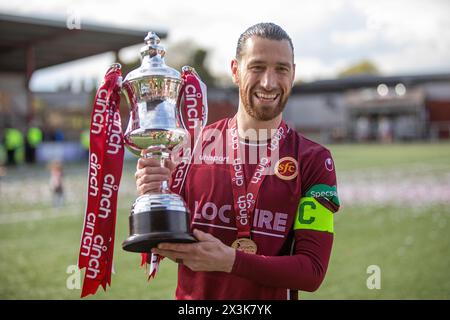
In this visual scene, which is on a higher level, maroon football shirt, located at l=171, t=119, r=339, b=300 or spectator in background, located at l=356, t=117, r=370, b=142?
spectator in background, located at l=356, t=117, r=370, b=142

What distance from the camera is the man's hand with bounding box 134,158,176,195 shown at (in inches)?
84.8

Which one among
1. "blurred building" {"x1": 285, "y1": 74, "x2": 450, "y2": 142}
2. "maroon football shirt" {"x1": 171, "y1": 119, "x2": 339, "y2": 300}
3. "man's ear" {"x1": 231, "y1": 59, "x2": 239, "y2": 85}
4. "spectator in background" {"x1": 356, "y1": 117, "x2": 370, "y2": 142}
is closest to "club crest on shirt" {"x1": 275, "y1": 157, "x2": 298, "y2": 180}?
"maroon football shirt" {"x1": 171, "y1": 119, "x2": 339, "y2": 300}

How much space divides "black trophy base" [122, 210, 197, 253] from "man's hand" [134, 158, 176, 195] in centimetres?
18

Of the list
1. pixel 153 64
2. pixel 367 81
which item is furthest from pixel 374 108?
pixel 153 64

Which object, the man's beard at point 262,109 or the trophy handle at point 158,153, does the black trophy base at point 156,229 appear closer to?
the trophy handle at point 158,153

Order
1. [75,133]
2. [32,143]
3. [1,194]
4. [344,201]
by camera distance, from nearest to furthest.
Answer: [344,201], [1,194], [32,143], [75,133]

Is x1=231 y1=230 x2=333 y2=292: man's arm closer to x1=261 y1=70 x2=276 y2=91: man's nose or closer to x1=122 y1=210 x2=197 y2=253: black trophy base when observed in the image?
x1=122 y1=210 x2=197 y2=253: black trophy base

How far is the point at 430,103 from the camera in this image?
45156mm

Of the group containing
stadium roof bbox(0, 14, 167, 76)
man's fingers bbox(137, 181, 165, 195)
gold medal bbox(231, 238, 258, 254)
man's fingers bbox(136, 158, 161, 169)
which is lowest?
gold medal bbox(231, 238, 258, 254)

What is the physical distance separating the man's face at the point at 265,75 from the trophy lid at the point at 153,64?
0.90ft
